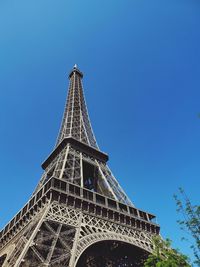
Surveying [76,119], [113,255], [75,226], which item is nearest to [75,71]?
[76,119]

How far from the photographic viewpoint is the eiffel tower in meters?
15.9

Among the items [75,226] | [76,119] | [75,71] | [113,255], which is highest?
[75,71]

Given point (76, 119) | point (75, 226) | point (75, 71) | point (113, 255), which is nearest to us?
point (75, 226)

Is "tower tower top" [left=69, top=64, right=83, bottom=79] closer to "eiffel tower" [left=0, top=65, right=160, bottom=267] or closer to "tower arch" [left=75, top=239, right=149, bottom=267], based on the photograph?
"eiffel tower" [left=0, top=65, right=160, bottom=267]

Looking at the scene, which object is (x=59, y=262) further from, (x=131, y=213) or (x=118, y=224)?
(x=131, y=213)

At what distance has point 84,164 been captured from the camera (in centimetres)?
3328

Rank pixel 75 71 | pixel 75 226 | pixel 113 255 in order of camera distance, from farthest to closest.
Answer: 1. pixel 75 71
2. pixel 113 255
3. pixel 75 226

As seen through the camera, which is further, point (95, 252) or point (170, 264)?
point (95, 252)

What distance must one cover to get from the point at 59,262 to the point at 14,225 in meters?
10.7

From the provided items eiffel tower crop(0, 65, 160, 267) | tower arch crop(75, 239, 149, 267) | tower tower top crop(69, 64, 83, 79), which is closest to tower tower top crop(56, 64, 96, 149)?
tower tower top crop(69, 64, 83, 79)

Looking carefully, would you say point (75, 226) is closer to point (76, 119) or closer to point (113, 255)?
point (113, 255)

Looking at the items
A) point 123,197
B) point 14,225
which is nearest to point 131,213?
point 123,197

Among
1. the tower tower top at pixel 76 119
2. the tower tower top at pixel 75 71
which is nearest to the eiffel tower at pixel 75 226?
the tower tower top at pixel 76 119

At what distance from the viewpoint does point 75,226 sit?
18.9 meters
